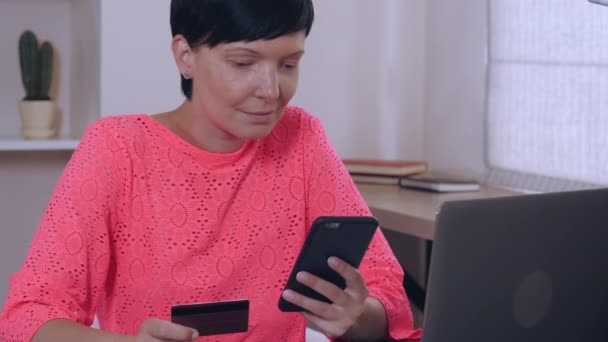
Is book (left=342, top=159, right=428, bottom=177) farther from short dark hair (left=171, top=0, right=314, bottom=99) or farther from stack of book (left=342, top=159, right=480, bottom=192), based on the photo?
short dark hair (left=171, top=0, right=314, bottom=99)

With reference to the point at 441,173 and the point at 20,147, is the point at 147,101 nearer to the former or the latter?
the point at 20,147

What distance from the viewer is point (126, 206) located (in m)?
1.45

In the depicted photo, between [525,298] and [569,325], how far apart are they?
0.10 metres

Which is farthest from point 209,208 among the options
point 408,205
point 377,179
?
point 377,179

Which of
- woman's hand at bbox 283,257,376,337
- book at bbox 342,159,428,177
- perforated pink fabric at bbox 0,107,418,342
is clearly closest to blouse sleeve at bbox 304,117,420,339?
perforated pink fabric at bbox 0,107,418,342

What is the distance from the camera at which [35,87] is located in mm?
2488

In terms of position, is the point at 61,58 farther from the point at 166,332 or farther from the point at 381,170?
the point at 166,332

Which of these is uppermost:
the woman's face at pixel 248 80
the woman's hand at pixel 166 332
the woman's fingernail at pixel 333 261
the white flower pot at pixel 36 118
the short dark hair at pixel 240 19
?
the short dark hair at pixel 240 19

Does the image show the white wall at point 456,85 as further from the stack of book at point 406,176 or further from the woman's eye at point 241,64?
the woman's eye at point 241,64

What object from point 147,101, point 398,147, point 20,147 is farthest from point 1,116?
point 398,147

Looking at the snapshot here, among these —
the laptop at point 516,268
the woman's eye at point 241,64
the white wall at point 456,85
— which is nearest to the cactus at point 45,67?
the white wall at point 456,85

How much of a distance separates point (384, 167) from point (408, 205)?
386mm

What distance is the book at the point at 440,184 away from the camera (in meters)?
2.38

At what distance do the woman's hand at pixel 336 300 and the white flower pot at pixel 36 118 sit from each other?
4.70 ft
